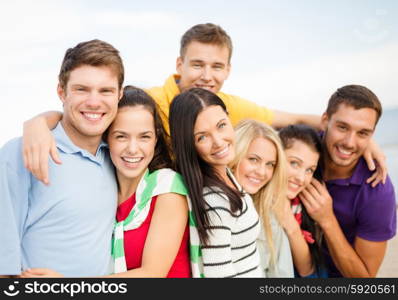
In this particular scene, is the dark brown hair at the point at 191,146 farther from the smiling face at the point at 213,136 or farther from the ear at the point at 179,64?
the ear at the point at 179,64

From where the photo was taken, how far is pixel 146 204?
1902mm

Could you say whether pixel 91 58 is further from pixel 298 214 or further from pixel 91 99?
pixel 298 214

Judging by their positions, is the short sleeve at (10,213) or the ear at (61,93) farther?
the ear at (61,93)

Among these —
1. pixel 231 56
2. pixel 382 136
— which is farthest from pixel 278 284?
pixel 382 136

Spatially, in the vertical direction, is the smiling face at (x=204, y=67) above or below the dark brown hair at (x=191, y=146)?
above

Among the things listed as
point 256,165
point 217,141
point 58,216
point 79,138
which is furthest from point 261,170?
point 58,216

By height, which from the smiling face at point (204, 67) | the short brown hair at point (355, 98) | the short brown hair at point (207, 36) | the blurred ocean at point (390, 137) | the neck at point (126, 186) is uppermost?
the blurred ocean at point (390, 137)

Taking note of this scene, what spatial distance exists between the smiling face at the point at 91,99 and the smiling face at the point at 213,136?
1.30ft

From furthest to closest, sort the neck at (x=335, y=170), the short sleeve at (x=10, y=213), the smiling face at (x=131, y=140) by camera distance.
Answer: the neck at (x=335, y=170) < the smiling face at (x=131, y=140) < the short sleeve at (x=10, y=213)

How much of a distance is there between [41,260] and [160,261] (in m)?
0.52

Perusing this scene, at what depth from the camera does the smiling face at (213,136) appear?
6.37 feet

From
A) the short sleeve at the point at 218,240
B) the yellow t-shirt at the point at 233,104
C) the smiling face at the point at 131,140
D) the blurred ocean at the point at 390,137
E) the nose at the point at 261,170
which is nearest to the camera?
the short sleeve at the point at 218,240

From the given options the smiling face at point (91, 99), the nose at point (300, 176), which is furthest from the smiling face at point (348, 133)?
the smiling face at point (91, 99)

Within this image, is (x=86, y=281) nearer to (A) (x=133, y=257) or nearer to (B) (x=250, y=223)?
(A) (x=133, y=257)
